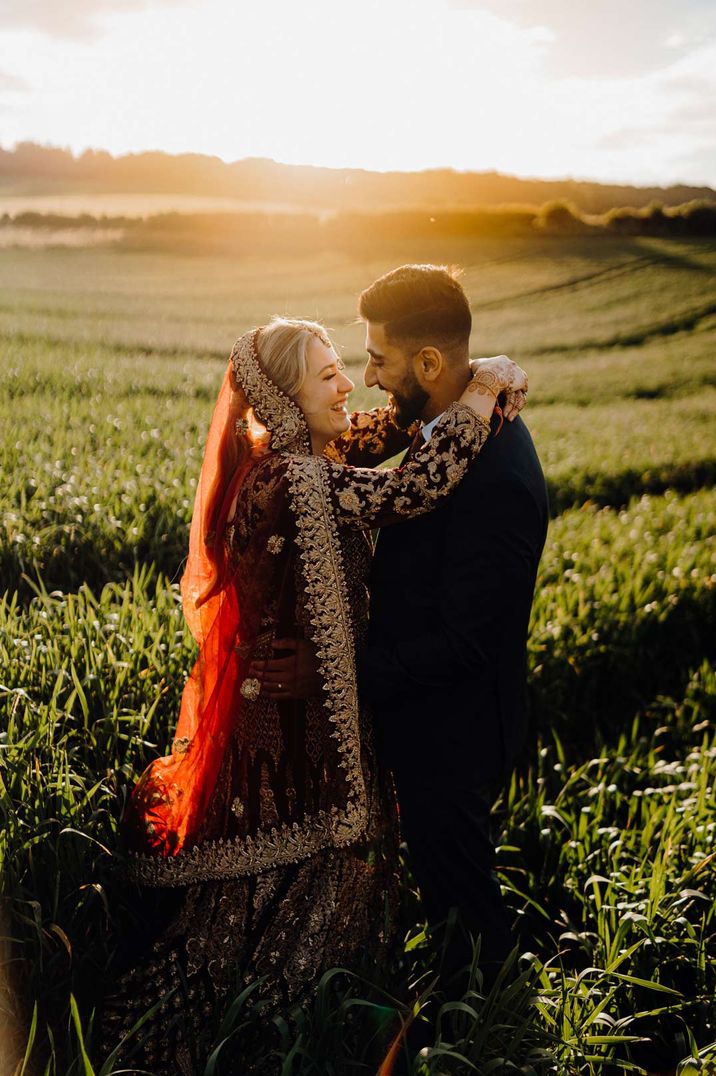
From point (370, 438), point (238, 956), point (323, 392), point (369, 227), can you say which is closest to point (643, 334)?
point (369, 227)

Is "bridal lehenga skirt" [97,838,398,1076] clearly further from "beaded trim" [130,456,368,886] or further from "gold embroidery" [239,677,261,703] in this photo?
"gold embroidery" [239,677,261,703]

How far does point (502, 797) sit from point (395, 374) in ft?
7.21

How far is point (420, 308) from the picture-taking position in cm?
282

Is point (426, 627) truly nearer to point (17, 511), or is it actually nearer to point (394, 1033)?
point (394, 1033)

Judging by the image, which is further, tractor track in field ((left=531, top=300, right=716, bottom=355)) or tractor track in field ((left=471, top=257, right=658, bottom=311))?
tractor track in field ((left=471, top=257, right=658, bottom=311))

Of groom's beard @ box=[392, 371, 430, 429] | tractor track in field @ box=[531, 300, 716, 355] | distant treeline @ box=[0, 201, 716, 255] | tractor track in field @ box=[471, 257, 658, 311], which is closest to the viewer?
groom's beard @ box=[392, 371, 430, 429]

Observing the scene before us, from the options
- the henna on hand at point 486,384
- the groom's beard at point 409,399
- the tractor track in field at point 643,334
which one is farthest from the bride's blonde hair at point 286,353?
the tractor track in field at point 643,334

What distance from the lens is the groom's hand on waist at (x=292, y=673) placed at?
104 inches

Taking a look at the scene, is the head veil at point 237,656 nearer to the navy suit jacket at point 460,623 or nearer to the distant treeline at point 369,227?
the navy suit jacket at point 460,623

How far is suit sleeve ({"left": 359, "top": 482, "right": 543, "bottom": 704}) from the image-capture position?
8.74 ft

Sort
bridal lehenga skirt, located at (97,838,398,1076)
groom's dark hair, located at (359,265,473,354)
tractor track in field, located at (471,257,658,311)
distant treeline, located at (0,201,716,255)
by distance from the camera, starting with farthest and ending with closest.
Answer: distant treeline, located at (0,201,716,255) < tractor track in field, located at (471,257,658,311) < groom's dark hair, located at (359,265,473,354) < bridal lehenga skirt, located at (97,838,398,1076)

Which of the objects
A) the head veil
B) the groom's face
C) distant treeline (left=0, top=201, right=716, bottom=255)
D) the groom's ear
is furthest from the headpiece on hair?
distant treeline (left=0, top=201, right=716, bottom=255)

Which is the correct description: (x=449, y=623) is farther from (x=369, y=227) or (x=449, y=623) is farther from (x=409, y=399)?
(x=369, y=227)

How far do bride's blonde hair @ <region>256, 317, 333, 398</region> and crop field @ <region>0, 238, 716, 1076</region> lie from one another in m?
1.46
